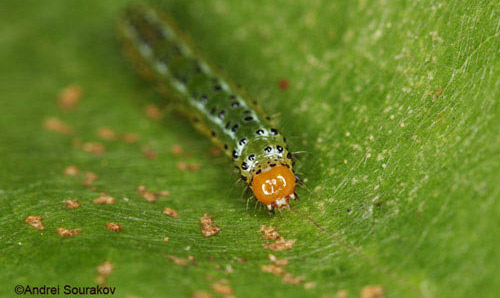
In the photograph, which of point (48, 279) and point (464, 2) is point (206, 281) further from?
point (464, 2)

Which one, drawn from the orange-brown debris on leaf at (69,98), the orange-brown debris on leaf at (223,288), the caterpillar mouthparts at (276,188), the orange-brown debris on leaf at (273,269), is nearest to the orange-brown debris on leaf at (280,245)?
the orange-brown debris on leaf at (273,269)

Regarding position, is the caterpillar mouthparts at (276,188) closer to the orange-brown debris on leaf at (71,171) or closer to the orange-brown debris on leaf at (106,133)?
the orange-brown debris on leaf at (71,171)

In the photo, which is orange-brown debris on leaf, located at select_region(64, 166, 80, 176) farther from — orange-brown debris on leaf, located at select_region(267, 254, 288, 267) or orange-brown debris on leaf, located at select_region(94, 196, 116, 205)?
orange-brown debris on leaf, located at select_region(267, 254, 288, 267)

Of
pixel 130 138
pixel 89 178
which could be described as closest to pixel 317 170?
pixel 89 178

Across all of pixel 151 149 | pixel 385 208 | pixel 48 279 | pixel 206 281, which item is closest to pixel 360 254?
pixel 385 208

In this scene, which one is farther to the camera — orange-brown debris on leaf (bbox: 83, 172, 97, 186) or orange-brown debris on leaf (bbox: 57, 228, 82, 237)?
orange-brown debris on leaf (bbox: 83, 172, 97, 186)

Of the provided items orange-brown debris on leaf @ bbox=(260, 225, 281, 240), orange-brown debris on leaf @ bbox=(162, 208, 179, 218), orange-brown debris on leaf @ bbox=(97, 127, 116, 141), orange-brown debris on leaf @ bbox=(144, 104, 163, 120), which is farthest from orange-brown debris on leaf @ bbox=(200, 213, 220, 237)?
orange-brown debris on leaf @ bbox=(144, 104, 163, 120)
